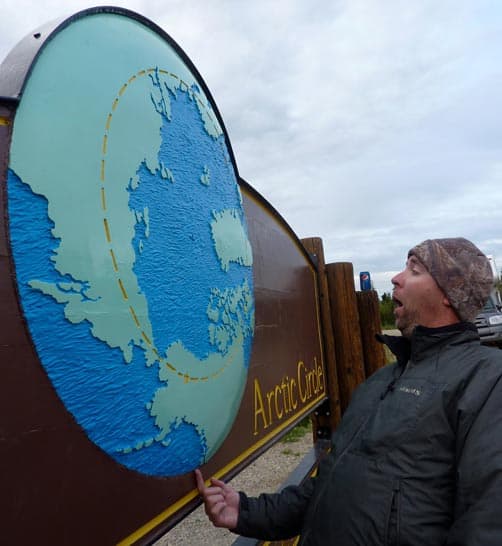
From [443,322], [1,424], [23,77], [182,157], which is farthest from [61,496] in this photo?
[443,322]

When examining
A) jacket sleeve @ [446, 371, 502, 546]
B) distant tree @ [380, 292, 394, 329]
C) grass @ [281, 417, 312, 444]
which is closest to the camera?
jacket sleeve @ [446, 371, 502, 546]

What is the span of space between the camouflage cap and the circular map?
658 millimetres

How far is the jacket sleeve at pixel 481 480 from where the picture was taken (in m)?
0.94

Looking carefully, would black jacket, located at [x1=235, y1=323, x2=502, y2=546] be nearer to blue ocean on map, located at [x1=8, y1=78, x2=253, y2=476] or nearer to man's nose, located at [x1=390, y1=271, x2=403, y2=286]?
man's nose, located at [x1=390, y1=271, x2=403, y2=286]

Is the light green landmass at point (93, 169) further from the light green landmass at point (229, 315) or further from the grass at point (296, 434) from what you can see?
the grass at point (296, 434)

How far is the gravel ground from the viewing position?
3.95 meters

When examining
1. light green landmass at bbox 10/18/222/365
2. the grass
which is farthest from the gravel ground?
light green landmass at bbox 10/18/222/365

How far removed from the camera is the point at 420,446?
116 cm

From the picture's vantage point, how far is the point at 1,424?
756 millimetres

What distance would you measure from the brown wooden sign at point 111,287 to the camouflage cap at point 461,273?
656 mm

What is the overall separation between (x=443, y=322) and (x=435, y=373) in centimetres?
19

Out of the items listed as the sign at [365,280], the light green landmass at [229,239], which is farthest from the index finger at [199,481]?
the sign at [365,280]

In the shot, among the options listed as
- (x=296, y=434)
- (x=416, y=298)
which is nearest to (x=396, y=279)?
(x=416, y=298)

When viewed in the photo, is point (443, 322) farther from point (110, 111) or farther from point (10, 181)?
point (10, 181)
